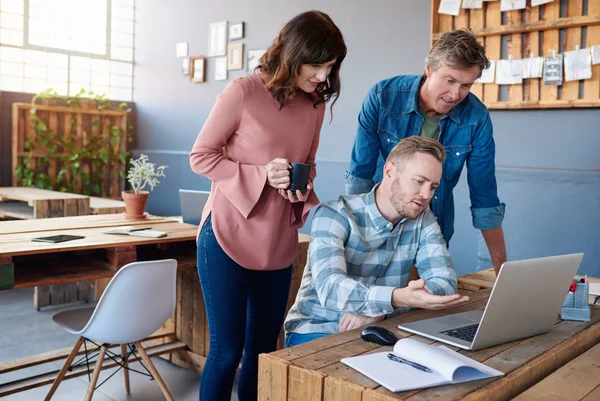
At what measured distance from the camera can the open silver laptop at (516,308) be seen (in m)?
1.37

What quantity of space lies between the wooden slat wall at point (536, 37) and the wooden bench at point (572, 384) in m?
2.82

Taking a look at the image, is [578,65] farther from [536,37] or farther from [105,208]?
[105,208]

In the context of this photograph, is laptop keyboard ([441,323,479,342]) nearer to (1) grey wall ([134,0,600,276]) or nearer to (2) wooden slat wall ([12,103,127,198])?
(1) grey wall ([134,0,600,276])

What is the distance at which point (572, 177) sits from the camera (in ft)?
12.8

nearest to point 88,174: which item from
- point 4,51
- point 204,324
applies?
point 4,51

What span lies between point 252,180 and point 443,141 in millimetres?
732

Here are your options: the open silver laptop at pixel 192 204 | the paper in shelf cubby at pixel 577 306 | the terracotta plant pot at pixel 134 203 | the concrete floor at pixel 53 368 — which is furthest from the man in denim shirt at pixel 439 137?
the terracotta plant pot at pixel 134 203

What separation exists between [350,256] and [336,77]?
23.7 inches

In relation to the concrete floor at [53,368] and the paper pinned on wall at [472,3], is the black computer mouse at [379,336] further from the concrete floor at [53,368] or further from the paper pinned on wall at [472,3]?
the paper pinned on wall at [472,3]

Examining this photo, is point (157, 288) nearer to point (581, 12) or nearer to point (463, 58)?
point (463, 58)

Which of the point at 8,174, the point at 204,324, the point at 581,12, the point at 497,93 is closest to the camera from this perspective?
the point at 204,324

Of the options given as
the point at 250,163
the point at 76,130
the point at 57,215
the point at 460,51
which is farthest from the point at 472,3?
the point at 76,130

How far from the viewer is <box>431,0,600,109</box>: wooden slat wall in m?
3.83

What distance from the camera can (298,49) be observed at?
1840 mm
